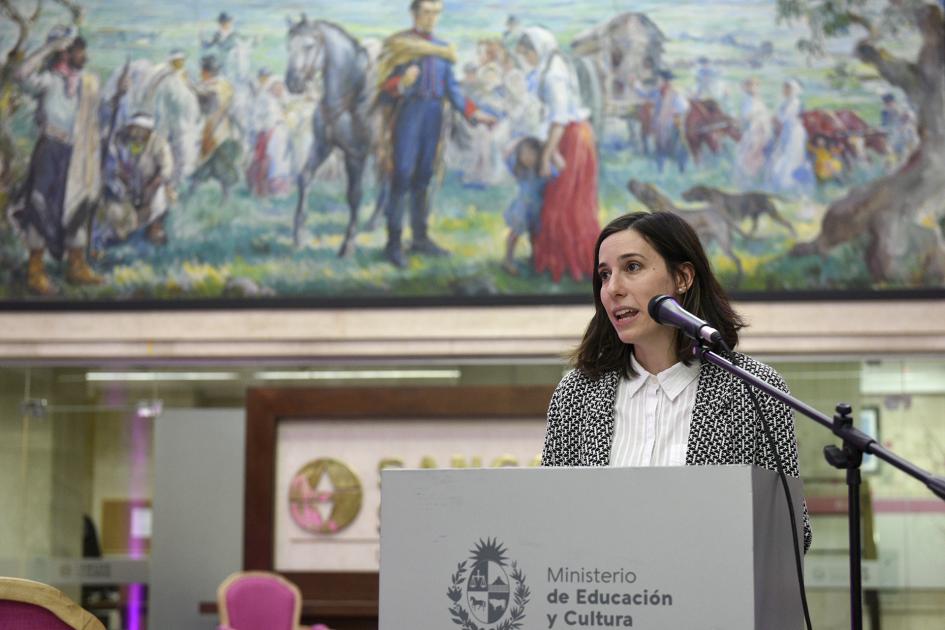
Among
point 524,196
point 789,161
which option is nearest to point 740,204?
point 789,161

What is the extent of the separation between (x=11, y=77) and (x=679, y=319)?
A: 977cm

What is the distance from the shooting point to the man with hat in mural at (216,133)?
1073 centimetres

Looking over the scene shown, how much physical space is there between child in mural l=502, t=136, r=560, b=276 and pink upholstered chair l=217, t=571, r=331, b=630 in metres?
3.17

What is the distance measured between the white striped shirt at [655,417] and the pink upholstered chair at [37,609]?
1415 millimetres

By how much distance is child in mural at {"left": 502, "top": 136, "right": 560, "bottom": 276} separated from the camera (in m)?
10.4

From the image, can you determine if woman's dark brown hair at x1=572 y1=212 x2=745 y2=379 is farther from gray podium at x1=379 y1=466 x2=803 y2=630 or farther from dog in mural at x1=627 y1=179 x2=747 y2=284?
dog in mural at x1=627 y1=179 x2=747 y2=284

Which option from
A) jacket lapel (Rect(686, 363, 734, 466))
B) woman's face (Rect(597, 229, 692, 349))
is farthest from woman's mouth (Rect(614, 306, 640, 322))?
jacket lapel (Rect(686, 363, 734, 466))

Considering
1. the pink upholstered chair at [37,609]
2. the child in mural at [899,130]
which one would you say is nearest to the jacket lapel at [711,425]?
the pink upholstered chair at [37,609]

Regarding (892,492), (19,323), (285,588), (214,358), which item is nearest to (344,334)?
(214,358)

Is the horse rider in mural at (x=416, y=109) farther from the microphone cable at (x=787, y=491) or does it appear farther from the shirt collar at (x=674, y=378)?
the microphone cable at (x=787, y=491)

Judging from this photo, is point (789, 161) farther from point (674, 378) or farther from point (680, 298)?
point (674, 378)

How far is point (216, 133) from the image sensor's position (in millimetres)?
Answer: 10789

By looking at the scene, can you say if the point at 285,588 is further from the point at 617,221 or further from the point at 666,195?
the point at 617,221

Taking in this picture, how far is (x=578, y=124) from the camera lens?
34.3 feet
